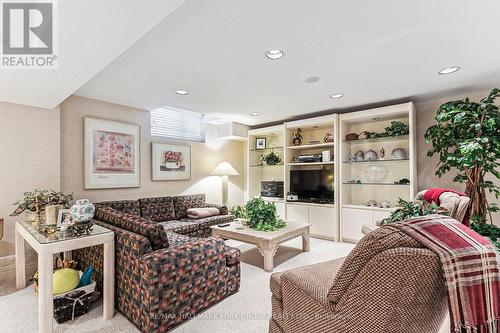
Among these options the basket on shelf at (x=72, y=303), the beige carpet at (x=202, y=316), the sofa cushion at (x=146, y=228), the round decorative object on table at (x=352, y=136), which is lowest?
the beige carpet at (x=202, y=316)

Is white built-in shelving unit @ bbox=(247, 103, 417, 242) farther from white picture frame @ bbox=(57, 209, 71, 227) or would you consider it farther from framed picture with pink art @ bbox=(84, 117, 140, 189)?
white picture frame @ bbox=(57, 209, 71, 227)

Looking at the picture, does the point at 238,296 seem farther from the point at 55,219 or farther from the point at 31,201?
the point at 31,201

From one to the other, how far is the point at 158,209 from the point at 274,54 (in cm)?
299

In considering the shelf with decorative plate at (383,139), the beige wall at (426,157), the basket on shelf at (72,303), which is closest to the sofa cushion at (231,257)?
the basket on shelf at (72,303)

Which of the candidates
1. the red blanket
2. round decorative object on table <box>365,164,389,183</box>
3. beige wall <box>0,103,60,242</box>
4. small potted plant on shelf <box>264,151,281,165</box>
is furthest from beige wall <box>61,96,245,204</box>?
the red blanket

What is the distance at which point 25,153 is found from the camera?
2840 millimetres

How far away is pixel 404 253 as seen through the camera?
0.87m

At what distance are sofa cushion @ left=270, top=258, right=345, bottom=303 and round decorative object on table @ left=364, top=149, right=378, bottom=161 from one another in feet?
9.65

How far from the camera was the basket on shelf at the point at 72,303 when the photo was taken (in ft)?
6.06

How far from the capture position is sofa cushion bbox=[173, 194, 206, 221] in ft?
13.6

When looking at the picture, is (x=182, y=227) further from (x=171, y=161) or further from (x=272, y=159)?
(x=272, y=159)

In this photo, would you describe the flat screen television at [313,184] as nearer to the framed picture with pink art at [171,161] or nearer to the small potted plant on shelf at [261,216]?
the small potted plant on shelf at [261,216]

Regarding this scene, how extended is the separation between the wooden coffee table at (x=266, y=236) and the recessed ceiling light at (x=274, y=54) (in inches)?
78.3

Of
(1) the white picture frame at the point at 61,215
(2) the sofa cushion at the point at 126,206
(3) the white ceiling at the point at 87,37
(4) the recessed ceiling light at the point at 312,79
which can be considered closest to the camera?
(3) the white ceiling at the point at 87,37
